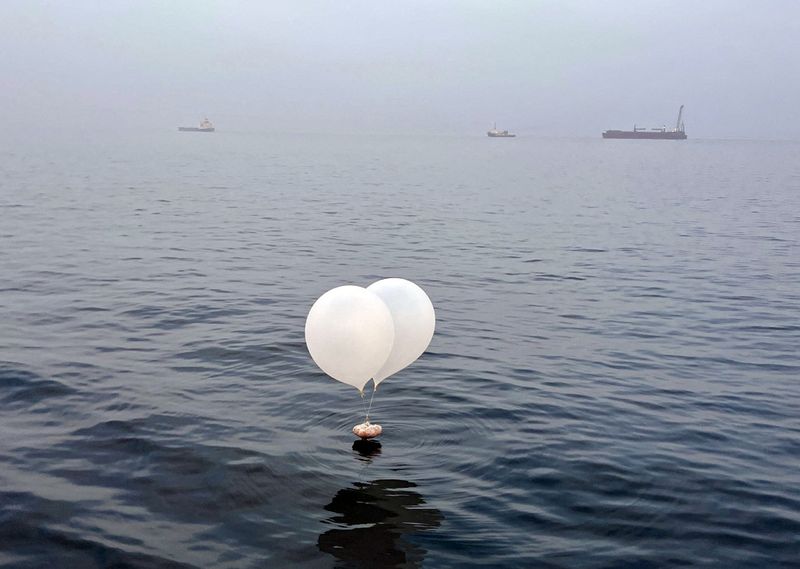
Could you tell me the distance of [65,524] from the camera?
856cm

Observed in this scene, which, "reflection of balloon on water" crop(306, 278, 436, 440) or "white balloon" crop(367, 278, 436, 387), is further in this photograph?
"white balloon" crop(367, 278, 436, 387)

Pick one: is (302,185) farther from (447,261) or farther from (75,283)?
(75,283)

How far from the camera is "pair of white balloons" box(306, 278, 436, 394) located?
9.41m

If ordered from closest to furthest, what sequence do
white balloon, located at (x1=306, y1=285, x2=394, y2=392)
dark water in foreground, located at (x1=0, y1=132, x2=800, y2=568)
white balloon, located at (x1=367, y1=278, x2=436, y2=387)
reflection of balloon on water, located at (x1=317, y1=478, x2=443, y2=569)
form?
1. reflection of balloon on water, located at (x1=317, y1=478, x2=443, y2=569)
2. dark water in foreground, located at (x1=0, y1=132, x2=800, y2=568)
3. white balloon, located at (x1=306, y1=285, x2=394, y2=392)
4. white balloon, located at (x1=367, y1=278, x2=436, y2=387)

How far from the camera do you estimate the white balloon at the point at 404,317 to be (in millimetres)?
10273

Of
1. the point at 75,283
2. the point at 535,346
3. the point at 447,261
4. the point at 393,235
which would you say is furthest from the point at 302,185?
the point at 535,346

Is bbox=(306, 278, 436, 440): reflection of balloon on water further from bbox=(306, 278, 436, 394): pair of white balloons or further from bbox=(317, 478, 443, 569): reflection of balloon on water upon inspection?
bbox=(317, 478, 443, 569): reflection of balloon on water

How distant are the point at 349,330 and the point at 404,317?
1.15 m

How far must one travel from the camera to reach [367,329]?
945cm

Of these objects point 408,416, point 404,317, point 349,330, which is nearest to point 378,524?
point 349,330

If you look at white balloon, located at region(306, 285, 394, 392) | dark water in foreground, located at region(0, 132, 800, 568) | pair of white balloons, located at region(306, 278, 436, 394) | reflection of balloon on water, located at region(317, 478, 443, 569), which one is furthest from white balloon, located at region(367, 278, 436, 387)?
reflection of balloon on water, located at region(317, 478, 443, 569)

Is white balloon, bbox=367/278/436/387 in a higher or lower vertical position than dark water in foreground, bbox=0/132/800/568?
higher

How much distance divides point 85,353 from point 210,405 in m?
4.23

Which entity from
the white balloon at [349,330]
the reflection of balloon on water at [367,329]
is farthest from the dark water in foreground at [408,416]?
the white balloon at [349,330]
